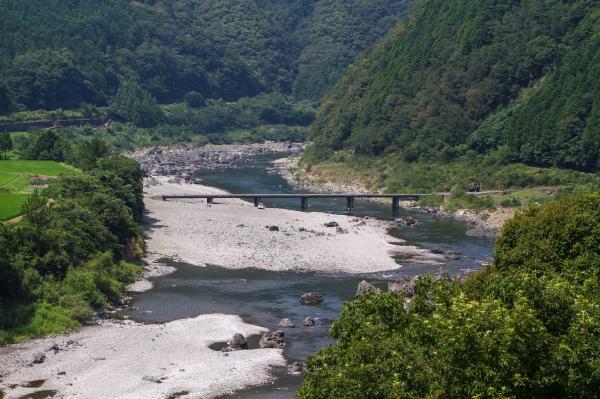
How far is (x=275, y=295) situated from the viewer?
74.0 meters

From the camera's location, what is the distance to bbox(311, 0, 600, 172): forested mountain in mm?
136750

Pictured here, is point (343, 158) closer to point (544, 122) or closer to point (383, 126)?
point (383, 126)

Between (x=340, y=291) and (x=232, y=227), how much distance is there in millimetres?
29939

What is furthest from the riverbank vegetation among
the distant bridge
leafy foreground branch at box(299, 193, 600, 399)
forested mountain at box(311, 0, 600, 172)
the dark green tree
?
forested mountain at box(311, 0, 600, 172)

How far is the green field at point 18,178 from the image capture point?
82.0 meters

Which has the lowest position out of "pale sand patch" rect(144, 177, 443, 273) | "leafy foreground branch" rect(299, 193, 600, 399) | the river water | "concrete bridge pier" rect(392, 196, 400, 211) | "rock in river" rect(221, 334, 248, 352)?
"rock in river" rect(221, 334, 248, 352)

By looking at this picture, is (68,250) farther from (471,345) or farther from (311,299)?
(471,345)

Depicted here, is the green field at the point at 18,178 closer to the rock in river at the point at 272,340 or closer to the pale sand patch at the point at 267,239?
the pale sand patch at the point at 267,239

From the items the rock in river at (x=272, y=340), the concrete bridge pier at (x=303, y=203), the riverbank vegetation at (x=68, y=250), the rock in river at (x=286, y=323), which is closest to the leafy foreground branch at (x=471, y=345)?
the rock in river at (x=272, y=340)

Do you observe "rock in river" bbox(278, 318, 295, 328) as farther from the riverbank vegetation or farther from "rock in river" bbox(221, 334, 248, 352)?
the riverbank vegetation

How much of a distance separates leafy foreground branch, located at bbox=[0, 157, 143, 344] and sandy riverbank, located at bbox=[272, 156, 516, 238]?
108 ft

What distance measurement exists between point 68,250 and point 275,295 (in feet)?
53.7

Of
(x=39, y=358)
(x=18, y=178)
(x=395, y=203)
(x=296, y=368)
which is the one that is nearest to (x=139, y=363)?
(x=39, y=358)

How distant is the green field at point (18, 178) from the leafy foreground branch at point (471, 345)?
4648 centimetres
